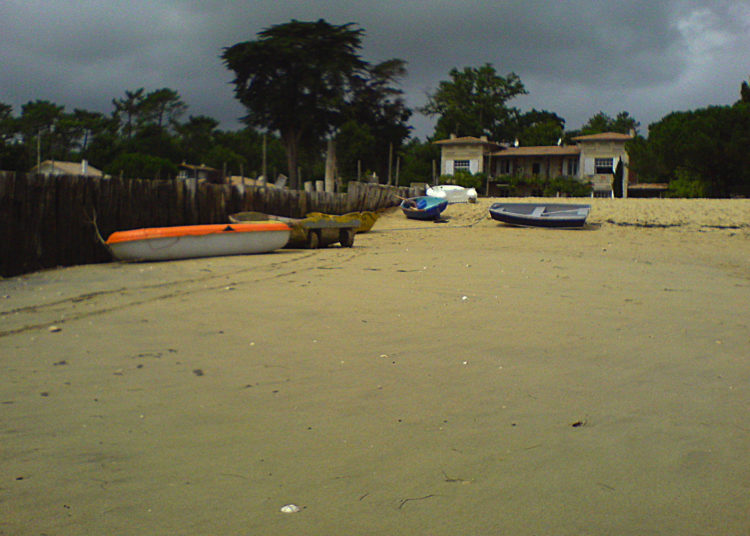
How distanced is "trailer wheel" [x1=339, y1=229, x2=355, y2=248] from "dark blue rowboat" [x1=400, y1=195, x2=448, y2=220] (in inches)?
289

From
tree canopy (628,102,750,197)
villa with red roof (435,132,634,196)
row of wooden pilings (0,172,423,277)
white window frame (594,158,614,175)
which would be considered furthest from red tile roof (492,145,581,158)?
row of wooden pilings (0,172,423,277)

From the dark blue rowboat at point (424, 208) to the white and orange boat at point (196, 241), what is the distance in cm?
882

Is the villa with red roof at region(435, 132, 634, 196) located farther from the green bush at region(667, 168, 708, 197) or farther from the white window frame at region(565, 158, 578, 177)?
the green bush at region(667, 168, 708, 197)

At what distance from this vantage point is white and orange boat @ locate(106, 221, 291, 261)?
10008mm

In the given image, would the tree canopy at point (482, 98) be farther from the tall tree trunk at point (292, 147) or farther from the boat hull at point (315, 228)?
the boat hull at point (315, 228)

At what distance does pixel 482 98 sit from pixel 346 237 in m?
51.1

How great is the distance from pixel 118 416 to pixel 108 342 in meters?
1.65

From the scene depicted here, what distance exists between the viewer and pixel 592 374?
395 cm

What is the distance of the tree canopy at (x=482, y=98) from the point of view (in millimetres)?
59750

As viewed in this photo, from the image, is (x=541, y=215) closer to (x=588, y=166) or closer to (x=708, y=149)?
(x=708, y=149)

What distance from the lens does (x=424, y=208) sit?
790 inches

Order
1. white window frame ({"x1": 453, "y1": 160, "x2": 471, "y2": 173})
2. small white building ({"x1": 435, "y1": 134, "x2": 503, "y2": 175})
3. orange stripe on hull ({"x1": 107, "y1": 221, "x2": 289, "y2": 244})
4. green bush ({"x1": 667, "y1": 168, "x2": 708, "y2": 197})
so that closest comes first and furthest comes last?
orange stripe on hull ({"x1": 107, "y1": 221, "x2": 289, "y2": 244}) → green bush ({"x1": 667, "y1": 168, "x2": 708, "y2": 197}) → small white building ({"x1": 435, "y1": 134, "x2": 503, "y2": 175}) → white window frame ({"x1": 453, "y1": 160, "x2": 471, "y2": 173})

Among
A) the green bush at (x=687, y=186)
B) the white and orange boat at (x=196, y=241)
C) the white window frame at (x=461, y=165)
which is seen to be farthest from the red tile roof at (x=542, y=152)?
the white and orange boat at (x=196, y=241)

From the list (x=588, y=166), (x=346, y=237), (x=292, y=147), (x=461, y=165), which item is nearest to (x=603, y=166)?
(x=588, y=166)
